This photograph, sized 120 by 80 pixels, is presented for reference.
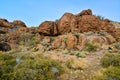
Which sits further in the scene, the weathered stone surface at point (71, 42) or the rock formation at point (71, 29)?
the rock formation at point (71, 29)

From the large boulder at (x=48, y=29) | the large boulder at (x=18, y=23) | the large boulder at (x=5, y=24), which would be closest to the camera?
the large boulder at (x=48, y=29)

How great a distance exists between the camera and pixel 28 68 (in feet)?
43.4

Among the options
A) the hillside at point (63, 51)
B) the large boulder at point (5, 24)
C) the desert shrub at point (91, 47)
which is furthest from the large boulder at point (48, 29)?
the desert shrub at point (91, 47)

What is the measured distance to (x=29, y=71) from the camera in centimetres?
1284

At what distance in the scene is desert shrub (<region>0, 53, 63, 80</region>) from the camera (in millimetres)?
12678

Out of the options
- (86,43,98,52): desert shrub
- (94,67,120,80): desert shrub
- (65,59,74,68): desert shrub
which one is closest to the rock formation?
(86,43,98,52): desert shrub

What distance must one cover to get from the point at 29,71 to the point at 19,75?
526 millimetres

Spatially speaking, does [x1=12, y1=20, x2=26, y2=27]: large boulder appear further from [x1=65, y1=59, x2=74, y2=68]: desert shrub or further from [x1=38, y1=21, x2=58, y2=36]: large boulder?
[x1=65, y1=59, x2=74, y2=68]: desert shrub

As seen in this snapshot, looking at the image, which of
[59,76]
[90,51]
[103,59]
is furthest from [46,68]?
[90,51]

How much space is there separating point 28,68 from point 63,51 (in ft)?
17.5

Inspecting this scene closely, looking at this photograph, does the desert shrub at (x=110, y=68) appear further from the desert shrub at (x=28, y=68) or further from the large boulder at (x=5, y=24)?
the large boulder at (x=5, y=24)

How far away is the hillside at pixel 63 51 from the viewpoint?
13.3 meters

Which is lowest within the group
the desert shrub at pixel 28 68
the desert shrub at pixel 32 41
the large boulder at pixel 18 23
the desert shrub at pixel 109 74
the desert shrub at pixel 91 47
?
the desert shrub at pixel 109 74

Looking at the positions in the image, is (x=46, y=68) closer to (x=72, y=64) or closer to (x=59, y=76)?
(x=59, y=76)
